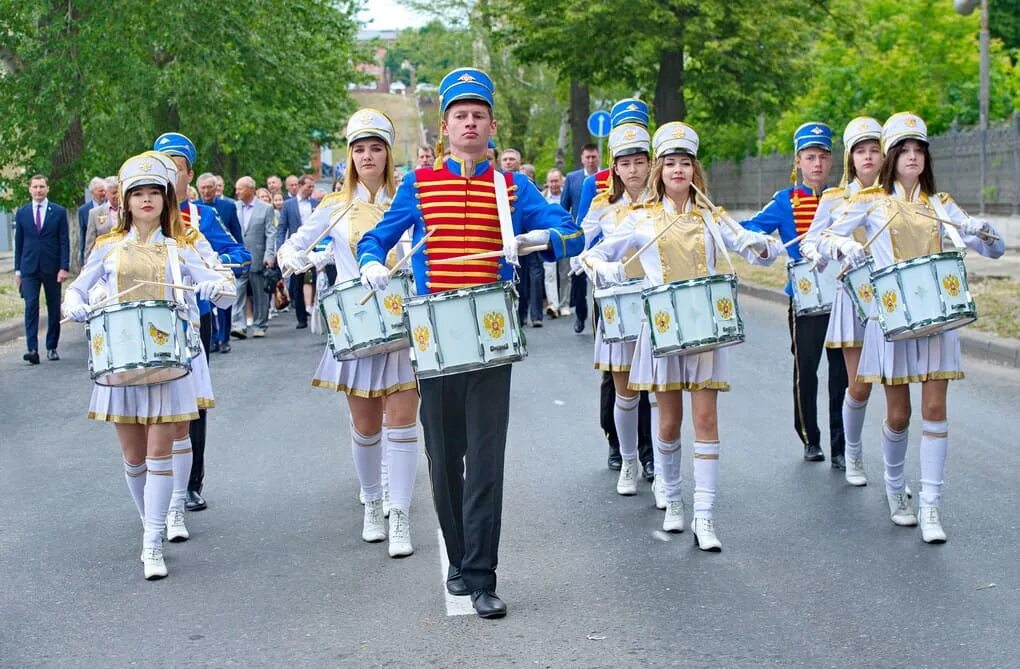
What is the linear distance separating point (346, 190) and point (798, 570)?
2876 millimetres

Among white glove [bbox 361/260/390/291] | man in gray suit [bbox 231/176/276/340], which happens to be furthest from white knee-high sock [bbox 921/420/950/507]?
man in gray suit [bbox 231/176/276/340]

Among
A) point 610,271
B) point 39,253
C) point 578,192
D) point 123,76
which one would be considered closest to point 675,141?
point 610,271

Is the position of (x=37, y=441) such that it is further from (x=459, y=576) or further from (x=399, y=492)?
(x=459, y=576)

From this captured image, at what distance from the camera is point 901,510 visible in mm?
7902

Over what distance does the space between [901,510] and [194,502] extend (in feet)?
12.4

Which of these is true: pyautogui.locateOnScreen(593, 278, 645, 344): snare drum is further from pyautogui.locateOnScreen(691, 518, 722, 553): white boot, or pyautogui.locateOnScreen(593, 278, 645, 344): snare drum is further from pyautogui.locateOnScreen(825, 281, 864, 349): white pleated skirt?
pyautogui.locateOnScreen(691, 518, 722, 553): white boot

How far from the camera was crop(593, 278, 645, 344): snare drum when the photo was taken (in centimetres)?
845

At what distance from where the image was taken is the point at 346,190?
7996 mm

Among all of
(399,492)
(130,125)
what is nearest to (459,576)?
(399,492)

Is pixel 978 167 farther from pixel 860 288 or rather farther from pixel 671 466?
pixel 671 466

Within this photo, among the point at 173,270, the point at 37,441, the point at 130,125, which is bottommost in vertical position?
the point at 37,441

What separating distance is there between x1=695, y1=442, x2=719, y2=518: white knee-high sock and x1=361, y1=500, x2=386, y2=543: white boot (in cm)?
156

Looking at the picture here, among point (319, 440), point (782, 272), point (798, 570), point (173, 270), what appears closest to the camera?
point (798, 570)

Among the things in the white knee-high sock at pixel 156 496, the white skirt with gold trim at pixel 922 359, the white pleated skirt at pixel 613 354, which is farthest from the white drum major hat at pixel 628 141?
the white knee-high sock at pixel 156 496
